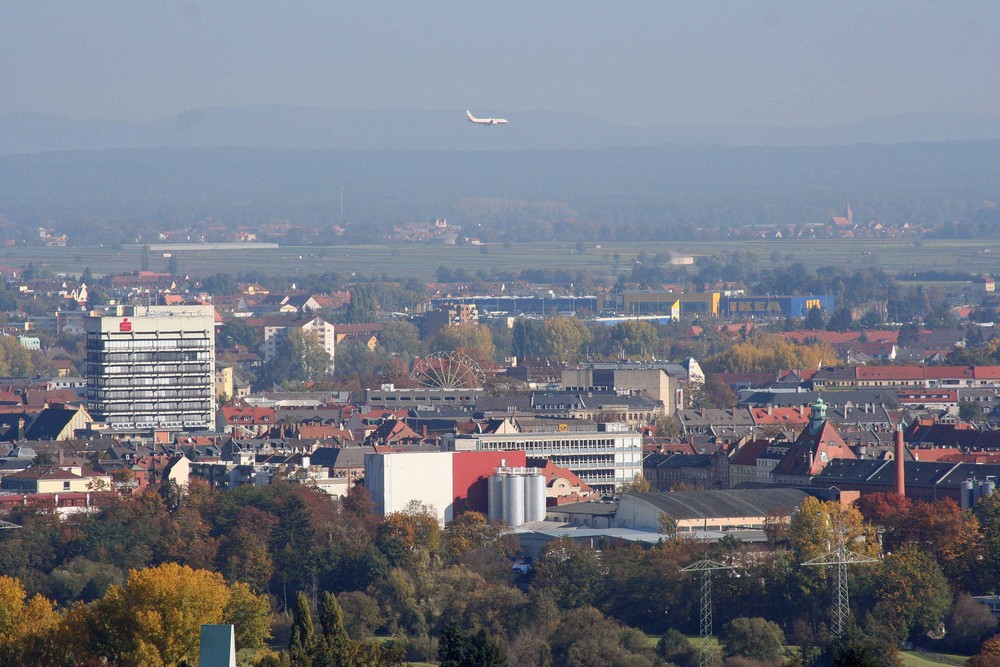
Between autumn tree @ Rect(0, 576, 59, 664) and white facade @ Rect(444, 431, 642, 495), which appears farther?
white facade @ Rect(444, 431, 642, 495)

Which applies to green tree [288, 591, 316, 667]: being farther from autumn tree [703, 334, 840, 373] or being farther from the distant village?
autumn tree [703, 334, 840, 373]

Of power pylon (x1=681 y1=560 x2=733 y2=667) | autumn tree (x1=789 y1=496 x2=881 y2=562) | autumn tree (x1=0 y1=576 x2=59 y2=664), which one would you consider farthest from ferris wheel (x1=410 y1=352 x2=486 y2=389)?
autumn tree (x1=0 y1=576 x2=59 y2=664)

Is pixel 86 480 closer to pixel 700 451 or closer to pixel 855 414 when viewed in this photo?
pixel 700 451

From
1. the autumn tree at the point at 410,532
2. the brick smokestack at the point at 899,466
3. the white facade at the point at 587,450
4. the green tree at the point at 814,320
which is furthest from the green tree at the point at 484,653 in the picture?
the green tree at the point at 814,320

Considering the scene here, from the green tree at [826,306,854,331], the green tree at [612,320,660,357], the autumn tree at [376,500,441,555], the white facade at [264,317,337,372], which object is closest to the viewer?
the autumn tree at [376,500,441,555]

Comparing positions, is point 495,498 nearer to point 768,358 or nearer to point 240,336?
point 768,358

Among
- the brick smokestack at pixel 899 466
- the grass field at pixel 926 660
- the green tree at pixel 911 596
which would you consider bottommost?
the grass field at pixel 926 660

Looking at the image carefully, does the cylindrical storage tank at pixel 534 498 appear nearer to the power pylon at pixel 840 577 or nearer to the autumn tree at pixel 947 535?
the autumn tree at pixel 947 535
